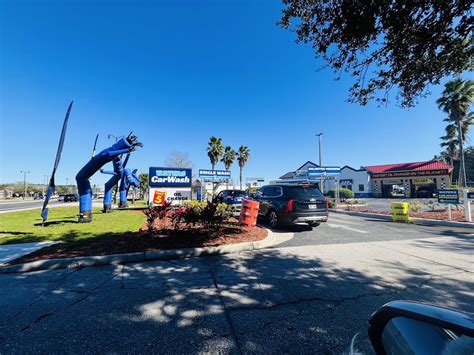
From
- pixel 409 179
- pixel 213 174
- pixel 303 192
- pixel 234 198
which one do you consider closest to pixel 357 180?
pixel 409 179

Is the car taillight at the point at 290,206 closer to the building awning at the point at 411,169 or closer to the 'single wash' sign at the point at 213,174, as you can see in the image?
the 'single wash' sign at the point at 213,174

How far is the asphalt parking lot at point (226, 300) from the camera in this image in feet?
7.85

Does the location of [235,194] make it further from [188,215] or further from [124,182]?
[124,182]

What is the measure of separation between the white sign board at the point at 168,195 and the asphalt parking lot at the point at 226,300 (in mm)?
11523

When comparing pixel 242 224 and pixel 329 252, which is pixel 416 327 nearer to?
pixel 329 252

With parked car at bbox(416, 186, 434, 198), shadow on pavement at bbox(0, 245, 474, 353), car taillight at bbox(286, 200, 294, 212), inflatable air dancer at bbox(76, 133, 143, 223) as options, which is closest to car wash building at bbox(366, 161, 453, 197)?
parked car at bbox(416, 186, 434, 198)

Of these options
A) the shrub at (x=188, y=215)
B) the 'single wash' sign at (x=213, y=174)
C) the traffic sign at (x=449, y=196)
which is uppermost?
the 'single wash' sign at (x=213, y=174)

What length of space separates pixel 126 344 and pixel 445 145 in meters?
49.7

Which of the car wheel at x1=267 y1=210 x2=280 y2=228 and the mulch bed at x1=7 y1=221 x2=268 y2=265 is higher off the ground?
the car wheel at x1=267 y1=210 x2=280 y2=228

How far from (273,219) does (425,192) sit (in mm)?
36849

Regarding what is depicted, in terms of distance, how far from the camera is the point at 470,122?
26.5m

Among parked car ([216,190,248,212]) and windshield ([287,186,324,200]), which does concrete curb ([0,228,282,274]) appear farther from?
parked car ([216,190,248,212])

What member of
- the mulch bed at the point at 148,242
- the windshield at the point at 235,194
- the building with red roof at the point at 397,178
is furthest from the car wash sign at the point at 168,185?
the building with red roof at the point at 397,178

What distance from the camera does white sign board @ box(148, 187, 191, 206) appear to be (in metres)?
15.8
